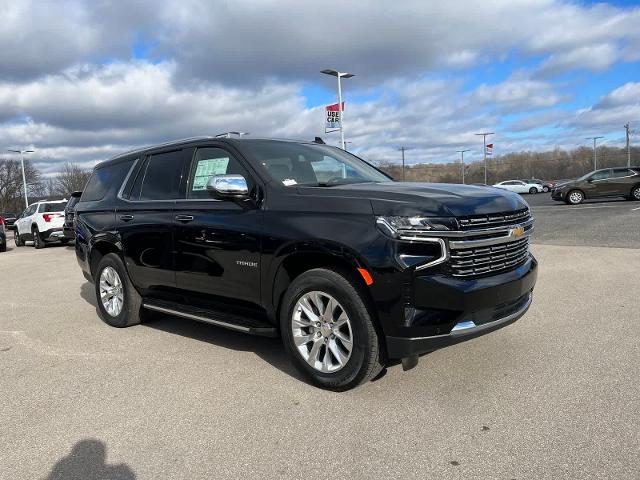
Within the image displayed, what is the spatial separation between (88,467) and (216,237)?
1.96 meters

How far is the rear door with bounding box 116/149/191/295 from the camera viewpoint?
15.9 ft

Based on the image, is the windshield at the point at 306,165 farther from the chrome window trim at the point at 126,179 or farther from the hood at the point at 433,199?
the chrome window trim at the point at 126,179

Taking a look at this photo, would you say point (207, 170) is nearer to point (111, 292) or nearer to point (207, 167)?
point (207, 167)

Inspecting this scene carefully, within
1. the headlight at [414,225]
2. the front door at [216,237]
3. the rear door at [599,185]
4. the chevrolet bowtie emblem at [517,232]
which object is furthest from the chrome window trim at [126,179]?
the rear door at [599,185]

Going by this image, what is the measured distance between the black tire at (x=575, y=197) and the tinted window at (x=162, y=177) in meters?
22.4

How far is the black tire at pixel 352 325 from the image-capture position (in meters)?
3.39

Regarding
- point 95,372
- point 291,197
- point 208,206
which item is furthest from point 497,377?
point 95,372

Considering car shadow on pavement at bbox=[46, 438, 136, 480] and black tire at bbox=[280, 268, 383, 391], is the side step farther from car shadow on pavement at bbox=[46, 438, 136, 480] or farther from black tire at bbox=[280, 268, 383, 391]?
car shadow on pavement at bbox=[46, 438, 136, 480]

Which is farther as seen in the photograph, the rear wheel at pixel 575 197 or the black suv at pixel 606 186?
the rear wheel at pixel 575 197

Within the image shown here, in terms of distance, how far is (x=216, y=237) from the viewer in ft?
14.0

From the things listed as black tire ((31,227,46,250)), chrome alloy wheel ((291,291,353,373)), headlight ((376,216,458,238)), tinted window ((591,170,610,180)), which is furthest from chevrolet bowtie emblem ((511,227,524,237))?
tinted window ((591,170,610,180))

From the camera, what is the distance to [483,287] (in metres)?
3.37

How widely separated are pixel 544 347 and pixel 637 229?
30.4 ft

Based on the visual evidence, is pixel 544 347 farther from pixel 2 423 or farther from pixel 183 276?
pixel 2 423
